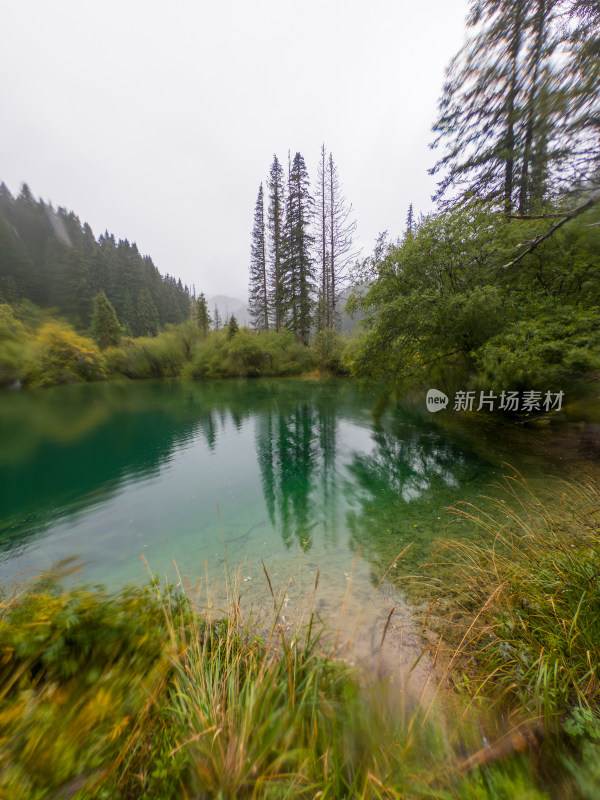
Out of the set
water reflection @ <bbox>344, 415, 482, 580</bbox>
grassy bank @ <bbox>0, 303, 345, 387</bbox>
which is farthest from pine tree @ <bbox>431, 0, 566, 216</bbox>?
grassy bank @ <bbox>0, 303, 345, 387</bbox>

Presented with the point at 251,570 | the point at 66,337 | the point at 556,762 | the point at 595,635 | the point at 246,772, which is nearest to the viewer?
the point at 246,772

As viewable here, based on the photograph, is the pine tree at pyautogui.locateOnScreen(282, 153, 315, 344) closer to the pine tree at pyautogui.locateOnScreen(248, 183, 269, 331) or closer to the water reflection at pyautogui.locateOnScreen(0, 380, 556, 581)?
the pine tree at pyautogui.locateOnScreen(248, 183, 269, 331)

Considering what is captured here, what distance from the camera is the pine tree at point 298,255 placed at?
24281 mm

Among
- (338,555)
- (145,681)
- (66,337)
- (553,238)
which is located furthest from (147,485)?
(66,337)

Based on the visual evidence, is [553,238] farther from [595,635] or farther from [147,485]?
[147,485]

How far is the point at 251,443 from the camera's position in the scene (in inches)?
→ 339

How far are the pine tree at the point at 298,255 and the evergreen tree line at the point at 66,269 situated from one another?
70.6 ft

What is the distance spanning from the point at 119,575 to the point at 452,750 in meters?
3.73

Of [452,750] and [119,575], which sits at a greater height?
[452,750]

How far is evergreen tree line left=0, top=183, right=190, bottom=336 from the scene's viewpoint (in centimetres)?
3250

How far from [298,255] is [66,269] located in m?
30.2

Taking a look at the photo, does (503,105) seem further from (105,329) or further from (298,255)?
(105,329)

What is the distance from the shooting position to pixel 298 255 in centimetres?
2461

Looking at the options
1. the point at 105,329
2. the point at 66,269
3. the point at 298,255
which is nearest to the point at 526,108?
the point at 298,255
